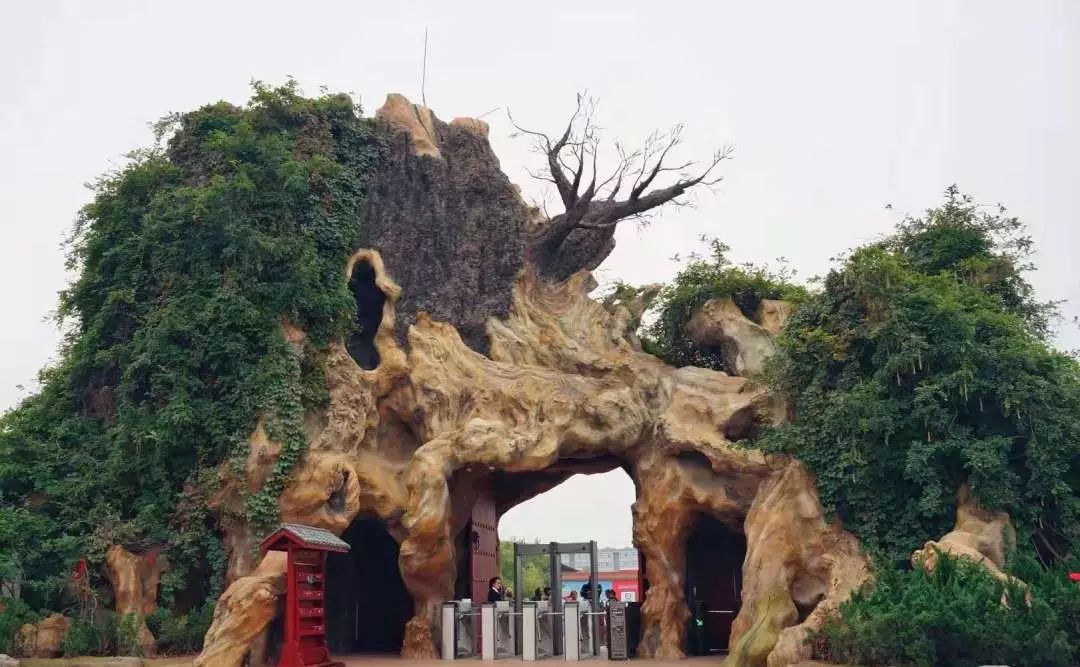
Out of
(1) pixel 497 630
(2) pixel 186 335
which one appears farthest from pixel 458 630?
(2) pixel 186 335

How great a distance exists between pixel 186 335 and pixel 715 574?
39.5ft

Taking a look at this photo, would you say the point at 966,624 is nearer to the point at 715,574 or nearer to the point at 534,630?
the point at 534,630

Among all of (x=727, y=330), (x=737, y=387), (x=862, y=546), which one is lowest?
(x=862, y=546)

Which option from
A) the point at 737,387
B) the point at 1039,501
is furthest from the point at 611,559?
the point at 1039,501

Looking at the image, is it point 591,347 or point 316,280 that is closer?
point 316,280

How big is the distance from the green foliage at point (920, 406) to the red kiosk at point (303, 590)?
7.73m

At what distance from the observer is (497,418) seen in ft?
67.4

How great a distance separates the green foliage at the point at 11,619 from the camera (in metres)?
16.5

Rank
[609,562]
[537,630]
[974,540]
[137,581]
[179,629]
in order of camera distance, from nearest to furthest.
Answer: [974,540], [179,629], [137,581], [537,630], [609,562]

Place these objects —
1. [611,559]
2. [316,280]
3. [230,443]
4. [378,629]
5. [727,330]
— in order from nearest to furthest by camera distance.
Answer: [230,443] → [316,280] → [727,330] → [378,629] → [611,559]

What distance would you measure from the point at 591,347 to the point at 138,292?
9046mm

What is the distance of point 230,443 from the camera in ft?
61.1

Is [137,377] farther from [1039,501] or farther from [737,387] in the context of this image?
[1039,501]

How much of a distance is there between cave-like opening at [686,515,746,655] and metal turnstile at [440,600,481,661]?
5175mm
